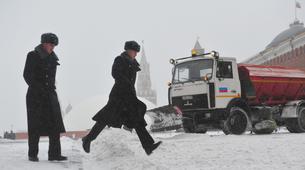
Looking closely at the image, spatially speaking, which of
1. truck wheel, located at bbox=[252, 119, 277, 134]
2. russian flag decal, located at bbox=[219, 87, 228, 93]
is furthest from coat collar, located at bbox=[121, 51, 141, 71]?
truck wheel, located at bbox=[252, 119, 277, 134]

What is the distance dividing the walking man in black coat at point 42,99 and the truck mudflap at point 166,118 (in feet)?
25.4

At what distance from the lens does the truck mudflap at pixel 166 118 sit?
44.8 ft

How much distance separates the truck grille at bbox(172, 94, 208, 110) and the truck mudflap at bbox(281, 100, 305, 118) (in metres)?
4.01

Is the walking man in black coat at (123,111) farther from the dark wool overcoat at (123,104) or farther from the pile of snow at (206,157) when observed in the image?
the pile of snow at (206,157)

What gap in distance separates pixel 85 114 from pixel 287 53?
41.2m

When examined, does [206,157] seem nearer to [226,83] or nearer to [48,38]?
→ [48,38]

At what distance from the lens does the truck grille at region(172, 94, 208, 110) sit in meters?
12.7

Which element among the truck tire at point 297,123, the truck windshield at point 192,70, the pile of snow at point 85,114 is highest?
the truck windshield at point 192,70

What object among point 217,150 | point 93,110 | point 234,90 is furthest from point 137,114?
point 93,110

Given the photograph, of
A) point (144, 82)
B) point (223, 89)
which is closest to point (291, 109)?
point (223, 89)

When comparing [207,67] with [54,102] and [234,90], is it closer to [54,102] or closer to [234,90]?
→ [234,90]

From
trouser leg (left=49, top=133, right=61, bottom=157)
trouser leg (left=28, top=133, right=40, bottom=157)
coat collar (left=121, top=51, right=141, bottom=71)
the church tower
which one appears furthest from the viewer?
the church tower

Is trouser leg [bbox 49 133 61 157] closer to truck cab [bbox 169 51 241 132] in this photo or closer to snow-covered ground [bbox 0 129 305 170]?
snow-covered ground [bbox 0 129 305 170]

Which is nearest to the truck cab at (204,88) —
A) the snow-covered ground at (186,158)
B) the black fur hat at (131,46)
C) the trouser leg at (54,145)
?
the snow-covered ground at (186,158)
